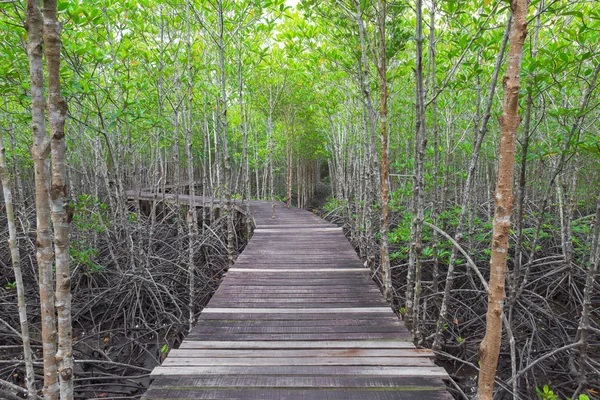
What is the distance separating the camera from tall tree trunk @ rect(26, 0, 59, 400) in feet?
4.04

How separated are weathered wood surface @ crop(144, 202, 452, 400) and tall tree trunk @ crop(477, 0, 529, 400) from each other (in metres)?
0.69

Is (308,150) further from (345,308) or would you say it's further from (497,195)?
(497,195)

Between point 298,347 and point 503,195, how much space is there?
1.75 metres

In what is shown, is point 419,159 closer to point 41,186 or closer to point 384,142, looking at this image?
point 384,142

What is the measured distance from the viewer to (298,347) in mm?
2316

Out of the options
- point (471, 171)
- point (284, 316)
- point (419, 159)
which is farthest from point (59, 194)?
point (471, 171)

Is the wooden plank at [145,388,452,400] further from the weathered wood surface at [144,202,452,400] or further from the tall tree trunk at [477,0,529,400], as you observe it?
the tall tree trunk at [477,0,529,400]

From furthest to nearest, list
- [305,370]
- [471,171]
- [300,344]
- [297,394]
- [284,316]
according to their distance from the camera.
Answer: [284,316], [471,171], [300,344], [305,370], [297,394]

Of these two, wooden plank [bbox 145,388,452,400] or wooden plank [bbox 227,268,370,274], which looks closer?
wooden plank [bbox 145,388,452,400]

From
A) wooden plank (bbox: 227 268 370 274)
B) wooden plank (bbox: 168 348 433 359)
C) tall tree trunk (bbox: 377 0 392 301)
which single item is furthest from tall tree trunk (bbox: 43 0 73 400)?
wooden plank (bbox: 227 268 370 274)

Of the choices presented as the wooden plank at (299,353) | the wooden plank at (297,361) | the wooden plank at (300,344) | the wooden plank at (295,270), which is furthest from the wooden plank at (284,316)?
the wooden plank at (295,270)

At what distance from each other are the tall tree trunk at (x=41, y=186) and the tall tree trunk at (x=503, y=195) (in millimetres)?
1752

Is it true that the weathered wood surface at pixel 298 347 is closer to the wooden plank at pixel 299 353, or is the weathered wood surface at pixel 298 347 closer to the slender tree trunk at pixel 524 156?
the wooden plank at pixel 299 353

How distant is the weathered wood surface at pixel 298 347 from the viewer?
185 cm
